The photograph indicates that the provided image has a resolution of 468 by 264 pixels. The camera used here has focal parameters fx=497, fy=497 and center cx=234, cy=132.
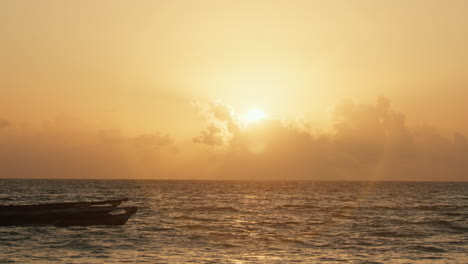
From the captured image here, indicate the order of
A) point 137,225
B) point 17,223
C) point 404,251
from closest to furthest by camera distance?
1. point 404,251
2. point 17,223
3. point 137,225

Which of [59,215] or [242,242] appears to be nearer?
[242,242]

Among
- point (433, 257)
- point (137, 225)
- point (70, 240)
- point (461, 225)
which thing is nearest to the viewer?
point (433, 257)

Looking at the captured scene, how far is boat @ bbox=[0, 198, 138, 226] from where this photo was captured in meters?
38.2

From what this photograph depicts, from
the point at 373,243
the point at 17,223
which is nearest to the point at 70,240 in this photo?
the point at 17,223

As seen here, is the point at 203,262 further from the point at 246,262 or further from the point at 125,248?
the point at 125,248

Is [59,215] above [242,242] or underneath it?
above

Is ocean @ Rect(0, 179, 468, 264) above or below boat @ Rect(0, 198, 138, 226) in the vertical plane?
below

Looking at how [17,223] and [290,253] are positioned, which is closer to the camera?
[290,253]

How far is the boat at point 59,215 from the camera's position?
38250 mm

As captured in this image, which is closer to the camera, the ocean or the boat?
the ocean

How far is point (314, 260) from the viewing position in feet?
86.9

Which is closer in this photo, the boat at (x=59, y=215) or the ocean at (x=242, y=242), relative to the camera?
the ocean at (x=242, y=242)

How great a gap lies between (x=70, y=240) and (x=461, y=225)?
112ft

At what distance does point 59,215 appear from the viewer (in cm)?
3912
